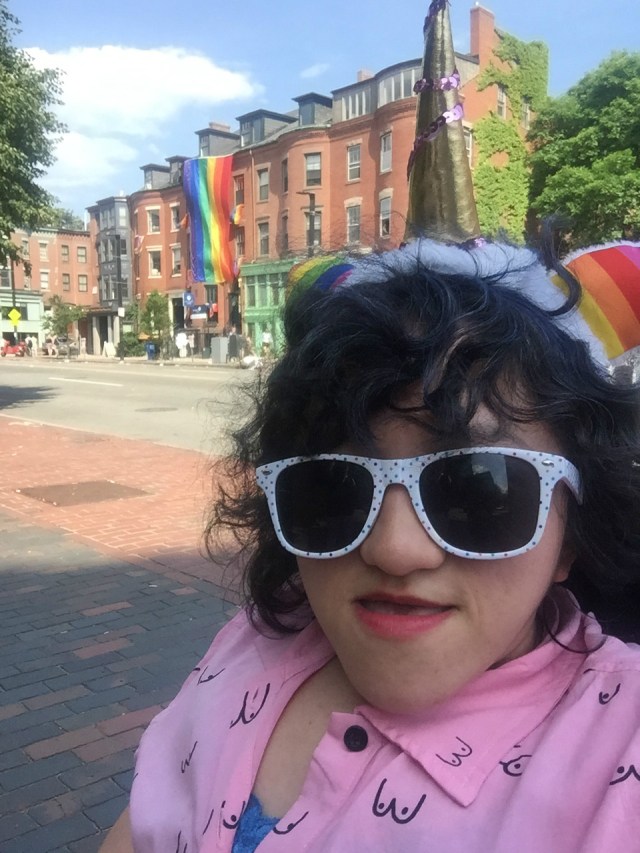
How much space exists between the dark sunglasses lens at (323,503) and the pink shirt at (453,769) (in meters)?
0.26

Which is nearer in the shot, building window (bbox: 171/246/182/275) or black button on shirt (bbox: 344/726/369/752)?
black button on shirt (bbox: 344/726/369/752)

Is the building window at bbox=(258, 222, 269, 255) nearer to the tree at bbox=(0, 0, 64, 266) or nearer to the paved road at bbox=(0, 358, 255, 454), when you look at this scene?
the paved road at bbox=(0, 358, 255, 454)

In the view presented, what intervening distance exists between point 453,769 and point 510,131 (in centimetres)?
3183

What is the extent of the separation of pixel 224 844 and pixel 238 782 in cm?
9

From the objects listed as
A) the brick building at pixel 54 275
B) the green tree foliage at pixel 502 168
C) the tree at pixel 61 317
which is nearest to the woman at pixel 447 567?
the green tree foliage at pixel 502 168

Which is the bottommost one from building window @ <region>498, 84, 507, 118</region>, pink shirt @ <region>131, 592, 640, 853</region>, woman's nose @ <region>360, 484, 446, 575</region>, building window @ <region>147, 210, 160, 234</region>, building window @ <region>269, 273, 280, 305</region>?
pink shirt @ <region>131, 592, 640, 853</region>

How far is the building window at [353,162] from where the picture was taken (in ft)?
114

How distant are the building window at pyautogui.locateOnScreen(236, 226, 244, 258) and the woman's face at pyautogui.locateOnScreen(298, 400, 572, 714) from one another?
41.1 m

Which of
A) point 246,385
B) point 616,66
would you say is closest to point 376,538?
point 246,385

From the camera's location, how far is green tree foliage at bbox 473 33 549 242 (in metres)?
28.8

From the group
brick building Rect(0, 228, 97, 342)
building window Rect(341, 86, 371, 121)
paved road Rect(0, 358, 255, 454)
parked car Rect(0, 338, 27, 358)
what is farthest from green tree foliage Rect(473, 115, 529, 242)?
brick building Rect(0, 228, 97, 342)

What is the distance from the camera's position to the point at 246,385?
153 centimetres

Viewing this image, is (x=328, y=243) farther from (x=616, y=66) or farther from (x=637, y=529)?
(x=616, y=66)

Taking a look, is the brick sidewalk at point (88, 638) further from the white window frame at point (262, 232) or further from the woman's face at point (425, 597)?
the white window frame at point (262, 232)
